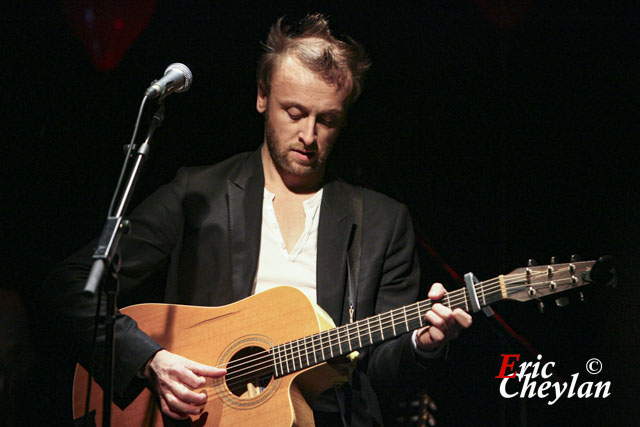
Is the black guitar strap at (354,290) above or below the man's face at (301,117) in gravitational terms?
below

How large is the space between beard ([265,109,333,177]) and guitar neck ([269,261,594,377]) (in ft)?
2.65

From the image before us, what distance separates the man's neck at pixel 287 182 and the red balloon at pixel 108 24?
3.81ft

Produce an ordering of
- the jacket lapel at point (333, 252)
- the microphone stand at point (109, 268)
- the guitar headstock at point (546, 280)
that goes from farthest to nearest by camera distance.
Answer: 1. the jacket lapel at point (333, 252)
2. the guitar headstock at point (546, 280)
3. the microphone stand at point (109, 268)

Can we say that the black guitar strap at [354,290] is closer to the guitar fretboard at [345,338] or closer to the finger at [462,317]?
the guitar fretboard at [345,338]

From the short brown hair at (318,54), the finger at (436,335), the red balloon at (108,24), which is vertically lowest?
the finger at (436,335)

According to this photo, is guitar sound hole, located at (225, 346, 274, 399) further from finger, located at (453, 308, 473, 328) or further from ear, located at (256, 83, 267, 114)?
ear, located at (256, 83, 267, 114)

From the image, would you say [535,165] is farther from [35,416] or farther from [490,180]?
[35,416]

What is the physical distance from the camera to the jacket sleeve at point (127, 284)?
229 cm

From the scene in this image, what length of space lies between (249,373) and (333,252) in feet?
2.19

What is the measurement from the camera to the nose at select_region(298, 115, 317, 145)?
2.56m

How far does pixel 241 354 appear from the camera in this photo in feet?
7.66

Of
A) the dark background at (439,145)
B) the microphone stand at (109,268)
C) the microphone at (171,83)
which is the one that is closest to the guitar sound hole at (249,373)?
the microphone stand at (109,268)

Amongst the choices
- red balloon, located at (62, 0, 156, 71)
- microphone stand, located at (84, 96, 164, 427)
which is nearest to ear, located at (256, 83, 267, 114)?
red balloon, located at (62, 0, 156, 71)

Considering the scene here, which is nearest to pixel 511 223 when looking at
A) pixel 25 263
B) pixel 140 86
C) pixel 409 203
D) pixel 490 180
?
pixel 490 180
